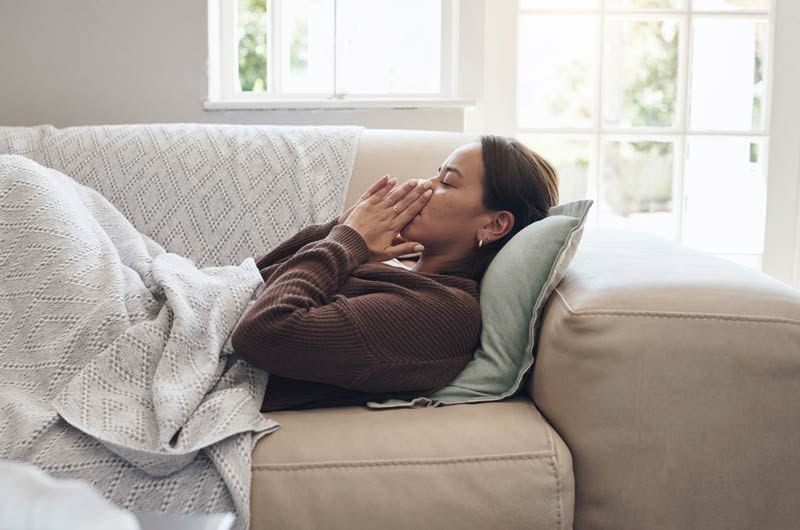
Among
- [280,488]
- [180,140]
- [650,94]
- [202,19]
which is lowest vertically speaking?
[280,488]

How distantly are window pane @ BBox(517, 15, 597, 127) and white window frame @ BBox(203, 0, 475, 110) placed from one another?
0.74 feet

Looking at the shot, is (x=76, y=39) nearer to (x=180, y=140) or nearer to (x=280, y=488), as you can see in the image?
(x=180, y=140)

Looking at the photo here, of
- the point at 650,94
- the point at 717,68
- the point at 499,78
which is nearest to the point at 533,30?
the point at 499,78

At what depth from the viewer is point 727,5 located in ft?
8.77

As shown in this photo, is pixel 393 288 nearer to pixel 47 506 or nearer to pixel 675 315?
pixel 675 315

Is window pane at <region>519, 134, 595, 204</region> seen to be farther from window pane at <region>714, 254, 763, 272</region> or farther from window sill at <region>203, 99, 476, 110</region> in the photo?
window pane at <region>714, 254, 763, 272</region>

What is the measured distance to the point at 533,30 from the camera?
2.69 metres

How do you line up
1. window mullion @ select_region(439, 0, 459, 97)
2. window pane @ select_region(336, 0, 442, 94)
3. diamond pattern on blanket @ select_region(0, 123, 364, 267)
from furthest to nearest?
window pane @ select_region(336, 0, 442, 94), window mullion @ select_region(439, 0, 459, 97), diamond pattern on blanket @ select_region(0, 123, 364, 267)

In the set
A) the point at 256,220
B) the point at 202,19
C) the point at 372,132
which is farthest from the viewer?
the point at 202,19

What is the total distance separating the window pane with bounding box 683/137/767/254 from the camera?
274 cm

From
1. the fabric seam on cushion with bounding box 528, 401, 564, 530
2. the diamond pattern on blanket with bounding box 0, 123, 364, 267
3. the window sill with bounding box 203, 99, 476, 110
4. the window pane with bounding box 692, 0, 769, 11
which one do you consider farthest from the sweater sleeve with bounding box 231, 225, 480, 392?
the window pane with bounding box 692, 0, 769, 11

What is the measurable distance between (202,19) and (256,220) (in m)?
0.84

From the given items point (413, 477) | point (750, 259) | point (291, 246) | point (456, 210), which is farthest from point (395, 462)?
point (750, 259)

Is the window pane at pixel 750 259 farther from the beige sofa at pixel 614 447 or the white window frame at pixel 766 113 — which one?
the beige sofa at pixel 614 447
